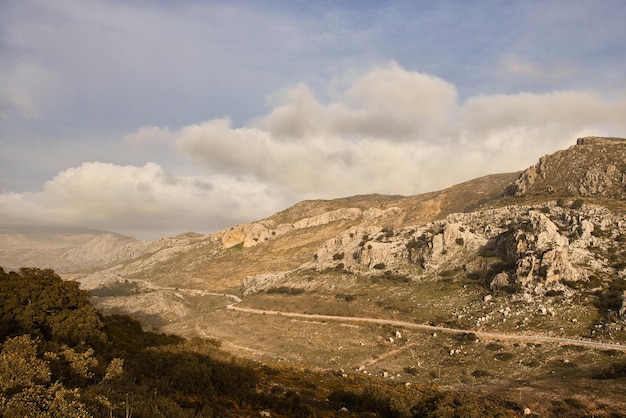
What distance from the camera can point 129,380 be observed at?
19.5 meters

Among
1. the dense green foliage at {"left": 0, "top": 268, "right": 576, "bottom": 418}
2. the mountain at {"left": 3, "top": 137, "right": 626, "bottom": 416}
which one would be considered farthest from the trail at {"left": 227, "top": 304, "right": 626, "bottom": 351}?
the dense green foliage at {"left": 0, "top": 268, "right": 576, "bottom": 418}

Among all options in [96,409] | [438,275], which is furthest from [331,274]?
[96,409]

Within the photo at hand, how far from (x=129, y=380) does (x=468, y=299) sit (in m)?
63.9

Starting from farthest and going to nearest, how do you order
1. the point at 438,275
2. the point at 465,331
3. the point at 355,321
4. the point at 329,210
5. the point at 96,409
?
the point at 329,210 < the point at 438,275 < the point at 355,321 < the point at 465,331 < the point at 96,409

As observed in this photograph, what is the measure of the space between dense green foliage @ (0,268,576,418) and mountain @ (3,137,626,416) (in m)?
11.8

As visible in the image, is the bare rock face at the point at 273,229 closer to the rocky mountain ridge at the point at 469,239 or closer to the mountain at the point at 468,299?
the rocky mountain ridge at the point at 469,239

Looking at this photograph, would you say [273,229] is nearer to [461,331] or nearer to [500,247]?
[500,247]

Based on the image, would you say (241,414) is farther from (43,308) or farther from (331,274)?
(331,274)

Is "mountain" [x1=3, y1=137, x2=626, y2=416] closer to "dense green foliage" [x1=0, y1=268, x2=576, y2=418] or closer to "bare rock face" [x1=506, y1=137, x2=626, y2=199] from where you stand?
"bare rock face" [x1=506, y1=137, x2=626, y2=199]

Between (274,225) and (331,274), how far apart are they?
96.7 meters

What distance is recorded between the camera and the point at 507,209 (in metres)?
101

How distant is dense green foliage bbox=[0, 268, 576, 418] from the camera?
12617mm

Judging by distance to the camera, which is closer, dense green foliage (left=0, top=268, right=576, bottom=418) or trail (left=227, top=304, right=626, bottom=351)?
dense green foliage (left=0, top=268, right=576, bottom=418)

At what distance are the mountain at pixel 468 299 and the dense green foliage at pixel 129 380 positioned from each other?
1182 centimetres
